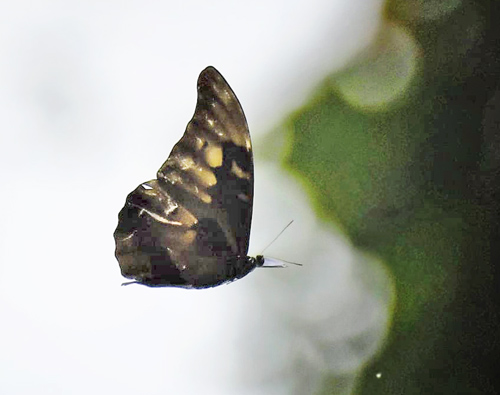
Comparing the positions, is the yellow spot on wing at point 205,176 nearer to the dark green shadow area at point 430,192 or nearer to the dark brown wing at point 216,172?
the dark brown wing at point 216,172

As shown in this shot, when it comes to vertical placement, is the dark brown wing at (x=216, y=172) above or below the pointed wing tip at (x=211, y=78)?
below

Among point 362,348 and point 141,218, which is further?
point 362,348

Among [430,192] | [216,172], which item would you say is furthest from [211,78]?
[430,192]

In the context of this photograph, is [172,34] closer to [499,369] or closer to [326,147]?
[326,147]

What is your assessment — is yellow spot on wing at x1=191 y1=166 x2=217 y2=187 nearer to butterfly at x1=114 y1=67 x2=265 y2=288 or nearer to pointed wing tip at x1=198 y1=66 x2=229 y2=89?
butterfly at x1=114 y1=67 x2=265 y2=288

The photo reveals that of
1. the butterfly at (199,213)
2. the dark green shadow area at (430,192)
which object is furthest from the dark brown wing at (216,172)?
the dark green shadow area at (430,192)

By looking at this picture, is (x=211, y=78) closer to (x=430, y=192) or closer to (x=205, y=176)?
(x=205, y=176)

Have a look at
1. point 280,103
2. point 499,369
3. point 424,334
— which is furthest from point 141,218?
point 499,369

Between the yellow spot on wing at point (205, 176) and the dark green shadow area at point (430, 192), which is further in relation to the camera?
the dark green shadow area at point (430, 192)
